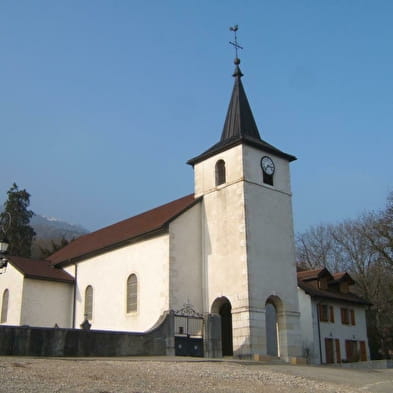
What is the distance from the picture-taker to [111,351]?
2062cm

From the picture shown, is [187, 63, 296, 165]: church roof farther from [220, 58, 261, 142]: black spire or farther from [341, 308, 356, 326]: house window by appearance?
[341, 308, 356, 326]: house window

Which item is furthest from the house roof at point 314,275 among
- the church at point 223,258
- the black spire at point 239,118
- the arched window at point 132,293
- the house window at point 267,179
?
the arched window at point 132,293

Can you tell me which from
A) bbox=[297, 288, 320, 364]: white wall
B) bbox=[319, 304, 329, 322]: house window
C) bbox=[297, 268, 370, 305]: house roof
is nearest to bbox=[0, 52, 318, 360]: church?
bbox=[297, 288, 320, 364]: white wall

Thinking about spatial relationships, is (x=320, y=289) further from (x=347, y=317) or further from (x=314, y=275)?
(x=347, y=317)

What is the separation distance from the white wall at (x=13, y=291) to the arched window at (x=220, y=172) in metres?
13.5

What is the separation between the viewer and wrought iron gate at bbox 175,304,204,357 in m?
23.2

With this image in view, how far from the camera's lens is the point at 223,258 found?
1056 inches

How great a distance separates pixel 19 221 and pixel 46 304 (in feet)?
90.4

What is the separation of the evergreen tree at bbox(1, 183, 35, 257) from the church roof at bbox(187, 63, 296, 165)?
33.2m

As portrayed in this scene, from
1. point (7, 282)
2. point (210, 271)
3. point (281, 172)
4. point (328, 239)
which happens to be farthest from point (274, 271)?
point (328, 239)

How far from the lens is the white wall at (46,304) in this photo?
32.6 meters

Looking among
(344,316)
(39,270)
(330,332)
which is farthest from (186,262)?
(344,316)

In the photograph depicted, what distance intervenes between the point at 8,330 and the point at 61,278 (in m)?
15.8

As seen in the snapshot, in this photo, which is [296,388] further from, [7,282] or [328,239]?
[328,239]
